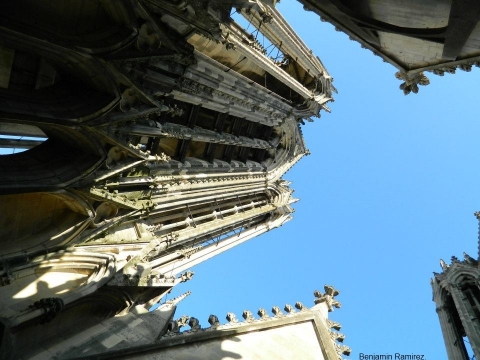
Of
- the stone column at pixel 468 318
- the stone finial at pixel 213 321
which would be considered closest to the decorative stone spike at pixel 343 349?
the stone finial at pixel 213 321

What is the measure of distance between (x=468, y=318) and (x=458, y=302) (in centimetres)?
219

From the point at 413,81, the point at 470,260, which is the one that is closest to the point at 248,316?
the point at 413,81

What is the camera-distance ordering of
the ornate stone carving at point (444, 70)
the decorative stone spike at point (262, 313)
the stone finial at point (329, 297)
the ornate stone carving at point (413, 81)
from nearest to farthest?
the ornate stone carving at point (444, 70)
the ornate stone carving at point (413, 81)
the decorative stone spike at point (262, 313)
the stone finial at point (329, 297)

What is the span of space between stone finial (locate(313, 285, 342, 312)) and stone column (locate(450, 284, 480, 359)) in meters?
12.3

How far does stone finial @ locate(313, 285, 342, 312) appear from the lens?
21625 mm

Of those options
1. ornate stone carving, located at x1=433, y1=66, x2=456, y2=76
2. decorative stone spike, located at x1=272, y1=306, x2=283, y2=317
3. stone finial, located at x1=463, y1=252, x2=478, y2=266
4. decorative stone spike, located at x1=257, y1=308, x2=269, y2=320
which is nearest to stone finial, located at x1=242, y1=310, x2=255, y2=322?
decorative stone spike, located at x1=257, y1=308, x2=269, y2=320

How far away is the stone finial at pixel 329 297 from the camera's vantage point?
851 inches

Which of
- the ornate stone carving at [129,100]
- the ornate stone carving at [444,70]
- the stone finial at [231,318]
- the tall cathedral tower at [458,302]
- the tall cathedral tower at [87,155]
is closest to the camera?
the tall cathedral tower at [87,155]

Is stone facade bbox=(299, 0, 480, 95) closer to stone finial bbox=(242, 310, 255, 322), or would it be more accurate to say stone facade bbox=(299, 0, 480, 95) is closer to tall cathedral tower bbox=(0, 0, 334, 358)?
tall cathedral tower bbox=(0, 0, 334, 358)

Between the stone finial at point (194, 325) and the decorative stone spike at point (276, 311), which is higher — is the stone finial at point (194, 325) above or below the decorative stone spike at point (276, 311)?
below

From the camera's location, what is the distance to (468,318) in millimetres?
31578

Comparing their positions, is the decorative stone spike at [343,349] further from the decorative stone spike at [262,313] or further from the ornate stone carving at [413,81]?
the ornate stone carving at [413,81]

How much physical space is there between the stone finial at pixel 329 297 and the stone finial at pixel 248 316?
5638mm

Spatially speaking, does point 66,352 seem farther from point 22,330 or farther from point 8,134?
A: point 8,134
